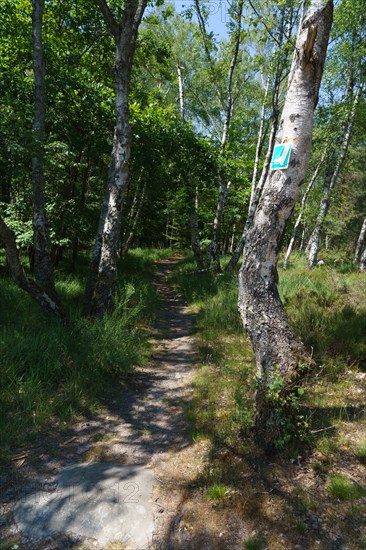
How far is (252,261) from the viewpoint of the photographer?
3004mm

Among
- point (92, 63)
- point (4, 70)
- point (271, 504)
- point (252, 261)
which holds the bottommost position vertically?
point (271, 504)

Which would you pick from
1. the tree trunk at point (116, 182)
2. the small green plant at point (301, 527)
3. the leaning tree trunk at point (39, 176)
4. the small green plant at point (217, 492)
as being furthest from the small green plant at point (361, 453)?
the leaning tree trunk at point (39, 176)

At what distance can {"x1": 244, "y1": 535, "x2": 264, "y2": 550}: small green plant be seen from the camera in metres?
2.04

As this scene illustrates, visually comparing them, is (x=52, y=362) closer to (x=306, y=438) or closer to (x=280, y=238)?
(x=306, y=438)

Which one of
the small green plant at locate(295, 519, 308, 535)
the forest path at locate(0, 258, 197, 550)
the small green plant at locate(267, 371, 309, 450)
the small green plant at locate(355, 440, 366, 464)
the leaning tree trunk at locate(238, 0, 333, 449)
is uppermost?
the leaning tree trunk at locate(238, 0, 333, 449)

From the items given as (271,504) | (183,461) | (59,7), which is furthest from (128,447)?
(59,7)

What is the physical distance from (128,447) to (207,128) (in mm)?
18105

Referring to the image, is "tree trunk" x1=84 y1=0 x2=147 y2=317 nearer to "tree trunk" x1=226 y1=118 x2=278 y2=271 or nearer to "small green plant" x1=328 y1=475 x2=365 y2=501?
"small green plant" x1=328 y1=475 x2=365 y2=501

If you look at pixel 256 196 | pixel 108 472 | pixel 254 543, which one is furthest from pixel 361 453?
pixel 256 196

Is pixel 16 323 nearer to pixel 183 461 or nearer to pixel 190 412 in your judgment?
pixel 190 412

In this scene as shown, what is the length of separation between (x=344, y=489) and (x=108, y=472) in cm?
194

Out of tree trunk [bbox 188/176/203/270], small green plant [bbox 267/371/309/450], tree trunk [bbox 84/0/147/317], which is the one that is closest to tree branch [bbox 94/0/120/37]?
tree trunk [bbox 84/0/147/317]

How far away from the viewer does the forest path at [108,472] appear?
222 cm

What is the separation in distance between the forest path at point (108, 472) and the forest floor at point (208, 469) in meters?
0.01
